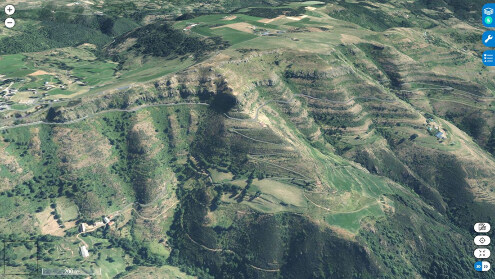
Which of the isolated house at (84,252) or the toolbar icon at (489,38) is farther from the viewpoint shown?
the isolated house at (84,252)

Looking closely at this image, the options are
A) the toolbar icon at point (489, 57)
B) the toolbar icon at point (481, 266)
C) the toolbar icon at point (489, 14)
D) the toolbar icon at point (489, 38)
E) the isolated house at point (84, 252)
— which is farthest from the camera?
the isolated house at point (84, 252)

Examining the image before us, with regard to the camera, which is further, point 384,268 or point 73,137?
point 73,137

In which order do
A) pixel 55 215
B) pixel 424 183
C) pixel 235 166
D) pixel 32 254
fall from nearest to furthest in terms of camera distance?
pixel 32 254 < pixel 55 215 < pixel 235 166 < pixel 424 183

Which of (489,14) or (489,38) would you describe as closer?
(489,38)

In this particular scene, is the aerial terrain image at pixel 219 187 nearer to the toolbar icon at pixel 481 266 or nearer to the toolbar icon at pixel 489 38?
the toolbar icon at pixel 481 266

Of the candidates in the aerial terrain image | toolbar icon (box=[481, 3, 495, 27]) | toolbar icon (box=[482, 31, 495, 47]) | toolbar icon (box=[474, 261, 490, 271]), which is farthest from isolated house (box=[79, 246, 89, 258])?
toolbar icon (box=[481, 3, 495, 27])

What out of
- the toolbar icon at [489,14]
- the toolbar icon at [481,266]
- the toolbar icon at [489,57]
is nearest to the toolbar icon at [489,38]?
the toolbar icon at [489,57]

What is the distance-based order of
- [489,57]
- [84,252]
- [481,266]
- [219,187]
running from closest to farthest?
[481,266], [489,57], [84,252], [219,187]

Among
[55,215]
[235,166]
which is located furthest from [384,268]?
[55,215]

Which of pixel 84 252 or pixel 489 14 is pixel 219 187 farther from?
pixel 489 14

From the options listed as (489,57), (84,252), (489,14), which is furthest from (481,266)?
(84,252)

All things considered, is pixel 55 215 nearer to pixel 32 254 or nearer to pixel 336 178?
pixel 32 254
